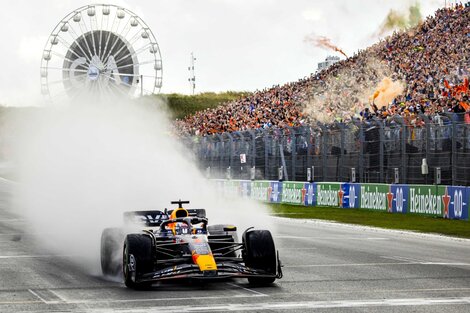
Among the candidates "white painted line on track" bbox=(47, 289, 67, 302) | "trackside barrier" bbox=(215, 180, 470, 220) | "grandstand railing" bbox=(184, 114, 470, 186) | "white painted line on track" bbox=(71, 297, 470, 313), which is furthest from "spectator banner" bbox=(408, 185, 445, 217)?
"white painted line on track" bbox=(47, 289, 67, 302)

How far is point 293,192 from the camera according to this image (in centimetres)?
4416

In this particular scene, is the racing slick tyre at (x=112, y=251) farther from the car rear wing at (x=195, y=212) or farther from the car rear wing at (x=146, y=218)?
the car rear wing at (x=195, y=212)

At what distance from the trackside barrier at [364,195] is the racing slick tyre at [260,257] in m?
16.8

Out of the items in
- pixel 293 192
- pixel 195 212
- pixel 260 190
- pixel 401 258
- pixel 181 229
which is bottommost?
pixel 401 258

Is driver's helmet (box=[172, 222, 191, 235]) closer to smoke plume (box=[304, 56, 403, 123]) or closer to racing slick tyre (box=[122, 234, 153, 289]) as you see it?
racing slick tyre (box=[122, 234, 153, 289])

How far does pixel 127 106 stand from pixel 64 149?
14.0 ft

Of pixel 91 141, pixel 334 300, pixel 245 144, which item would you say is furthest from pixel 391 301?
pixel 245 144

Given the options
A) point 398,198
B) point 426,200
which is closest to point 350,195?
point 398,198

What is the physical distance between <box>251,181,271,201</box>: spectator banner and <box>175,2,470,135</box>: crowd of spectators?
384 centimetres

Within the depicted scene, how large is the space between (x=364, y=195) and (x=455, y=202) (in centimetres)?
685

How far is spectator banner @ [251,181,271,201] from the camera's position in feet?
154

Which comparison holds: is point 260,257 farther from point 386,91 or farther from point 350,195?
point 386,91

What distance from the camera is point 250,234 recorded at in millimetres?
14492

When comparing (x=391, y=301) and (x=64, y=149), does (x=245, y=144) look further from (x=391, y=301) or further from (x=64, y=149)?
(x=391, y=301)
